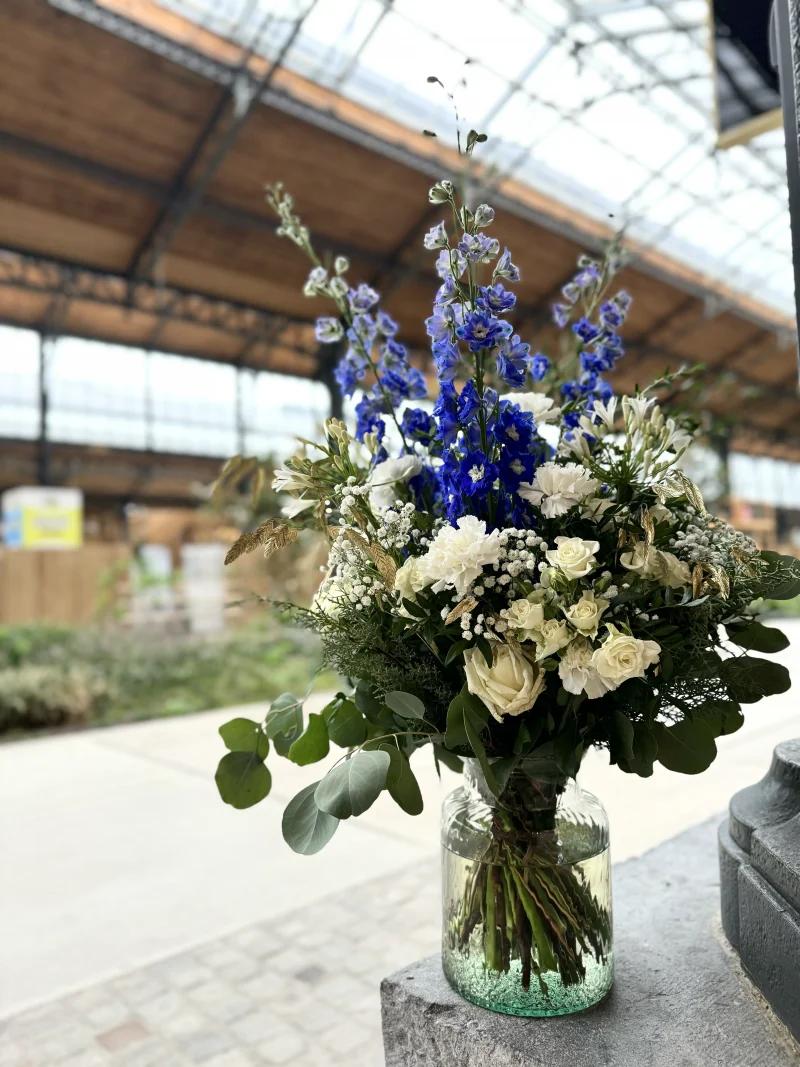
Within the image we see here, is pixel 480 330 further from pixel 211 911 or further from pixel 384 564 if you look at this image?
pixel 211 911

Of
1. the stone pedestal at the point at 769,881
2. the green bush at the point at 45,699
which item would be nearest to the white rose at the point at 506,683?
the stone pedestal at the point at 769,881

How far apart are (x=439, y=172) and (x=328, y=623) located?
34.5 feet

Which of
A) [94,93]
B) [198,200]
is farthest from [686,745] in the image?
[198,200]

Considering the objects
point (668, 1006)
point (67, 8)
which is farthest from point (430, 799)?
point (67, 8)

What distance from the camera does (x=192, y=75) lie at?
28.5 feet

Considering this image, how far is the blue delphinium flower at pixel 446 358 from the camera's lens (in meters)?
0.95

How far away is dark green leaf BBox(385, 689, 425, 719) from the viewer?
0.91 metres

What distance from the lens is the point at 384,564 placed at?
2.90ft

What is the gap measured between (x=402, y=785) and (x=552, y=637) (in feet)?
0.86

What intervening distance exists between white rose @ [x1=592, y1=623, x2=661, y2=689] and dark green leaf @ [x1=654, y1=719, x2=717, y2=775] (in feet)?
0.58

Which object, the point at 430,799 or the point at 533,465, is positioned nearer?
the point at 533,465

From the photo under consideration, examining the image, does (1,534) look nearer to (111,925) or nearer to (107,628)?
(107,628)

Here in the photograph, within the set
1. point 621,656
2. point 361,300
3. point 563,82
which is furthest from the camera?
point 563,82

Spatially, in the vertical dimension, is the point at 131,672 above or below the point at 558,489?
below
